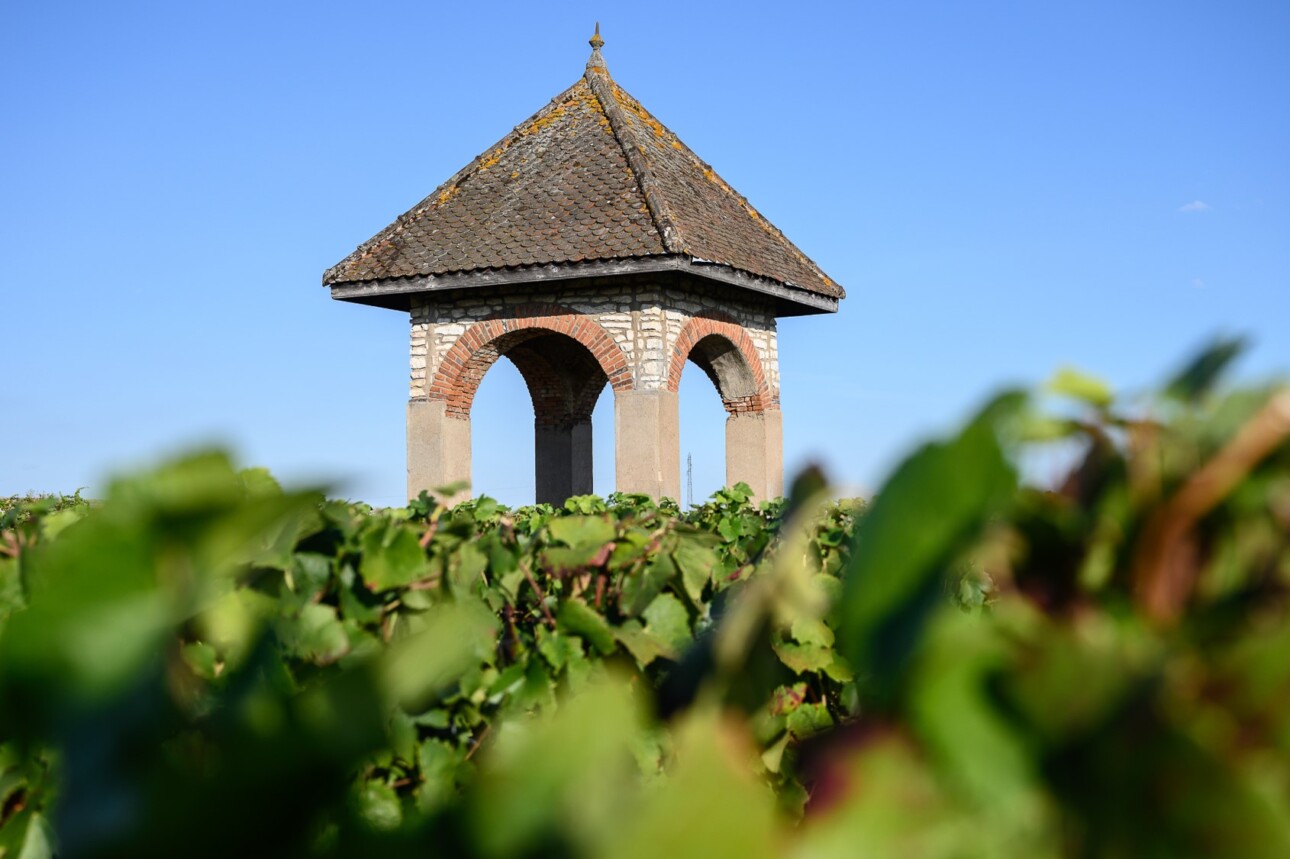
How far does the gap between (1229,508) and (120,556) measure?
534 millimetres

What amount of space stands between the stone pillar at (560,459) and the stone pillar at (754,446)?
333cm

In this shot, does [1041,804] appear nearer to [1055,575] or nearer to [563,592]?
[1055,575]

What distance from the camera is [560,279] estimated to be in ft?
39.6

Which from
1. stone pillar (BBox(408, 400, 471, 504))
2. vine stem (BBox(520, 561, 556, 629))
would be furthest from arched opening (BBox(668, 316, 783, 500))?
vine stem (BBox(520, 561, 556, 629))

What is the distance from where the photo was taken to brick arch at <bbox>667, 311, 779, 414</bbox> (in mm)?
13188

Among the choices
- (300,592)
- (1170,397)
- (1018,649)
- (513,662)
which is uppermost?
(1170,397)

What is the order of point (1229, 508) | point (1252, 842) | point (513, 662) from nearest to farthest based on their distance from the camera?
point (1252, 842), point (1229, 508), point (513, 662)

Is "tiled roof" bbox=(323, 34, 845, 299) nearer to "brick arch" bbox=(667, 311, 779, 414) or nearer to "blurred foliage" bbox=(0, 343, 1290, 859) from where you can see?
"brick arch" bbox=(667, 311, 779, 414)

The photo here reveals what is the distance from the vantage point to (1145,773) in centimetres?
50

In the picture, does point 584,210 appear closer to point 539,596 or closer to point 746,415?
point 746,415

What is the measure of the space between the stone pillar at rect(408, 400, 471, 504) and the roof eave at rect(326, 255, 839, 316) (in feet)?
4.00

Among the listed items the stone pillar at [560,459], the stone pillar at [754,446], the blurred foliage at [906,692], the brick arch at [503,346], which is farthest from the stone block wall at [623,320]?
the blurred foliage at [906,692]

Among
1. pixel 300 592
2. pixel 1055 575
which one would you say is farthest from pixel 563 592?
pixel 1055 575

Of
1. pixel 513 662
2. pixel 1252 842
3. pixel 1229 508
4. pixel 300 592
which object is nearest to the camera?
pixel 1252 842
